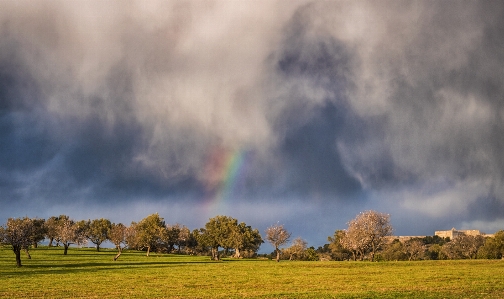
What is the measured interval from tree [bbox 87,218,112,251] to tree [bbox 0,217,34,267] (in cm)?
9637

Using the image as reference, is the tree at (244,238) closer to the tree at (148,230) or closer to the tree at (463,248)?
the tree at (148,230)

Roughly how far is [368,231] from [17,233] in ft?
316

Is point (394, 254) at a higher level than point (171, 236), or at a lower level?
lower

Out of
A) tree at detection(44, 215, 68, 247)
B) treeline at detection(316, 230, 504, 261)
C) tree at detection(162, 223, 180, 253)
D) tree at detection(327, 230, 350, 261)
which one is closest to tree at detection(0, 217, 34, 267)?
tree at detection(44, 215, 68, 247)

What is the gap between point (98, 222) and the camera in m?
196

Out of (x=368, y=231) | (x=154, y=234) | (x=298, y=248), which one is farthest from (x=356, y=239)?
(x=154, y=234)

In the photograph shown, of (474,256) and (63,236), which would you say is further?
(474,256)

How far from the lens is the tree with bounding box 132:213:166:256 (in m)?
150

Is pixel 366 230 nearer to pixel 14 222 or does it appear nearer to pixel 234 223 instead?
pixel 234 223

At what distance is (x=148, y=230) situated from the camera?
15775 cm

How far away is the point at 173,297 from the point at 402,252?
15393 cm

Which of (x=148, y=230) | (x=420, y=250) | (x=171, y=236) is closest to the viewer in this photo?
(x=148, y=230)

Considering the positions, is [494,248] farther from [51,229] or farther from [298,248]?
[51,229]

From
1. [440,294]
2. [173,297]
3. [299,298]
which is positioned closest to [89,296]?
[173,297]
